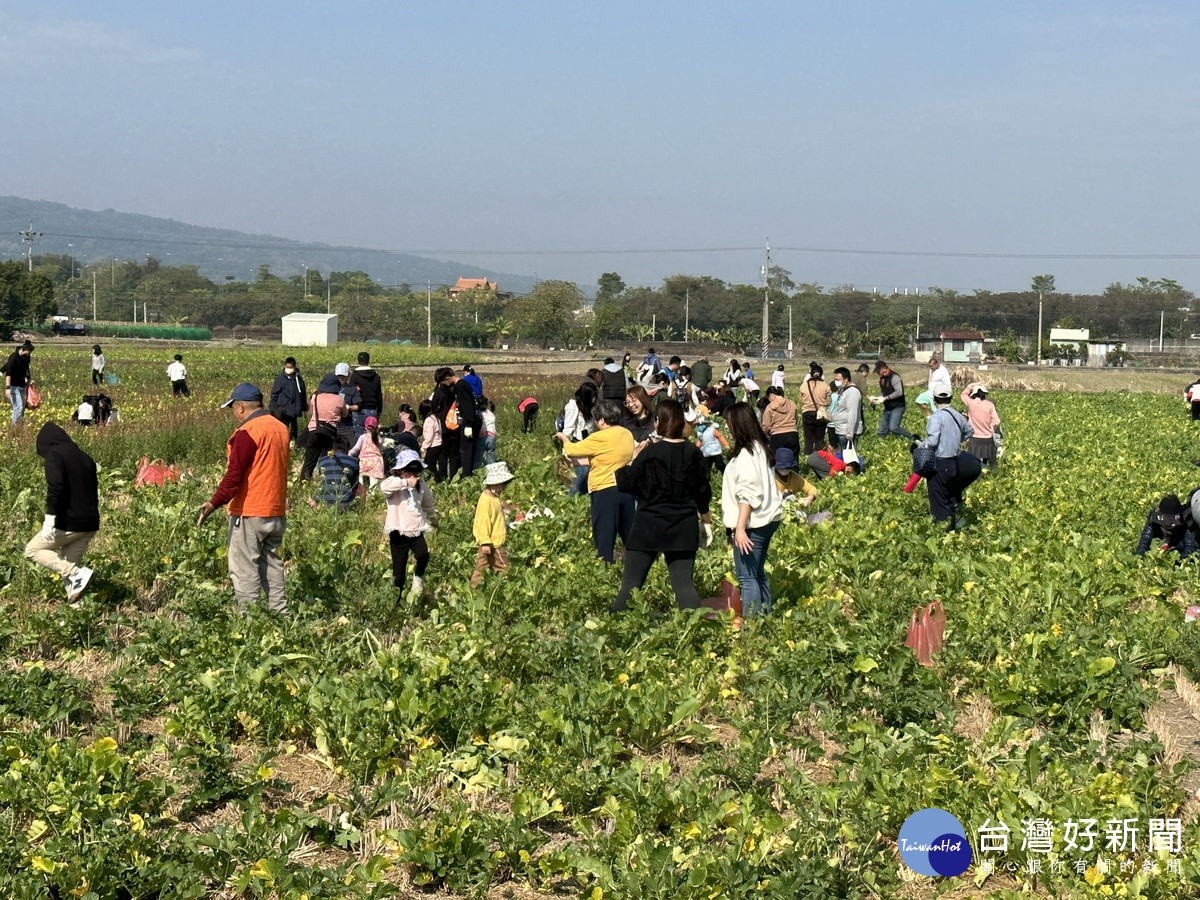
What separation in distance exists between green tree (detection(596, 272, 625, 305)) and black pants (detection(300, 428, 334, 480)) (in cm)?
16151

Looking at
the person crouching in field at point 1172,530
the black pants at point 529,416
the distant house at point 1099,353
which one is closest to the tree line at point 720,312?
the distant house at point 1099,353

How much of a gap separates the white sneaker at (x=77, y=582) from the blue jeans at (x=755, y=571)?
14.4ft

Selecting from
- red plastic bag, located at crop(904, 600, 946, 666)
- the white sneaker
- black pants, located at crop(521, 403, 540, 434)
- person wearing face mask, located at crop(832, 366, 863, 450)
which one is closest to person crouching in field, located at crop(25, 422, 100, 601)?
the white sneaker

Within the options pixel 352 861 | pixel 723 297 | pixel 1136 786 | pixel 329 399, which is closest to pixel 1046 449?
pixel 329 399

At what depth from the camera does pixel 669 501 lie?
830 centimetres

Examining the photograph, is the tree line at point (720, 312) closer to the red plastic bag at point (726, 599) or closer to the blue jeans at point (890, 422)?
the blue jeans at point (890, 422)

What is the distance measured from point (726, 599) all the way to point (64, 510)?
185 inches

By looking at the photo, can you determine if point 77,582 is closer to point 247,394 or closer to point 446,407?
point 247,394

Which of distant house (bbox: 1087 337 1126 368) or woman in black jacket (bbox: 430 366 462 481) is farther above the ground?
distant house (bbox: 1087 337 1126 368)

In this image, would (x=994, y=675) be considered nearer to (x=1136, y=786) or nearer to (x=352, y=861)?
(x=1136, y=786)

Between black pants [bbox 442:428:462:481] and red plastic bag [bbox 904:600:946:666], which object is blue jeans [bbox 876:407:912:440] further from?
red plastic bag [bbox 904:600:946:666]

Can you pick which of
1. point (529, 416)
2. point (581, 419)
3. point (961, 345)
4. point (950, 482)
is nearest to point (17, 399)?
point (529, 416)

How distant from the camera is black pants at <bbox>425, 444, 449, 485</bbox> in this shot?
50.2 ft

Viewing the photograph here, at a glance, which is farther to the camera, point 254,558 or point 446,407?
point 446,407
